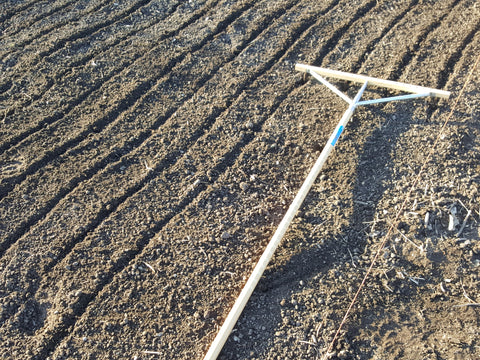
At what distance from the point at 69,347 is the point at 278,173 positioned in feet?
7.48

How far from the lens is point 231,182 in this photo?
3926 millimetres

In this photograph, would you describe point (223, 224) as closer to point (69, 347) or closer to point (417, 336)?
point (69, 347)

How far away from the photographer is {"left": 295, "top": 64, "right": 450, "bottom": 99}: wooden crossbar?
434cm

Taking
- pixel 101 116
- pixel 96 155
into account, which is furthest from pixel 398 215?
pixel 101 116

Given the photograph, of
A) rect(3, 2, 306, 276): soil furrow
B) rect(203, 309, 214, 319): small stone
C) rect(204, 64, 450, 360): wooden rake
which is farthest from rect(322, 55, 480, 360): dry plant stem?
rect(3, 2, 306, 276): soil furrow

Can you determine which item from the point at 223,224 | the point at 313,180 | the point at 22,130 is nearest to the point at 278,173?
the point at 313,180

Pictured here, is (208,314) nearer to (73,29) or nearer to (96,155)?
(96,155)

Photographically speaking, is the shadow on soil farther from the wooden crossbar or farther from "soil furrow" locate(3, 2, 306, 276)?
"soil furrow" locate(3, 2, 306, 276)

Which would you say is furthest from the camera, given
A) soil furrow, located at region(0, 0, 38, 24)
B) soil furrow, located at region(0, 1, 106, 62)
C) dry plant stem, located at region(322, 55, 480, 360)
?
soil furrow, located at region(0, 0, 38, 24)

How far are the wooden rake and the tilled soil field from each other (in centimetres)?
17

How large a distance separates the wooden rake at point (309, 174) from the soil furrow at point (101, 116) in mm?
1657

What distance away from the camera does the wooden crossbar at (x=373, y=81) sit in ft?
14.2

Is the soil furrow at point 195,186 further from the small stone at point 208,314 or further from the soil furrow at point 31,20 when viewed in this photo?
the soil furrow at point 31,20

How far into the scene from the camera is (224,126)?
4395mm
